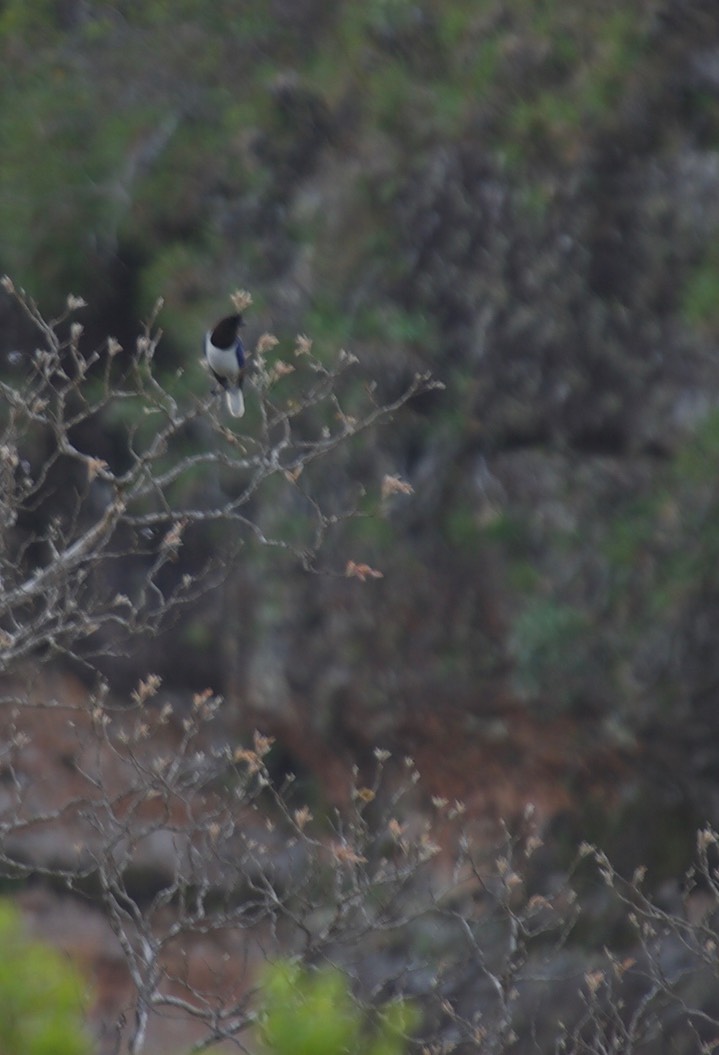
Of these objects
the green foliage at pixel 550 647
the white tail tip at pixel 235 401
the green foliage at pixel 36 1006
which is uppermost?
the green foliage at pixel 36 1006

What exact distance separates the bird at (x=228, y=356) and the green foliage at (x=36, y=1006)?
5132 millimetres

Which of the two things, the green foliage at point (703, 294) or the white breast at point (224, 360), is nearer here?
the white breast at point (224, 360)

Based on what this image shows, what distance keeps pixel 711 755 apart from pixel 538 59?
4741mm

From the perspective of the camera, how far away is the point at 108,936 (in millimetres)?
10625

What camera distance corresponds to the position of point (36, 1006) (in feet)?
8.47

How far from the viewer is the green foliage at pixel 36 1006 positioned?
251 centimetres

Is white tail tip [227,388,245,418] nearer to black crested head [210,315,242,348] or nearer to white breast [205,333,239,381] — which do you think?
white breast [205,333,239,381]

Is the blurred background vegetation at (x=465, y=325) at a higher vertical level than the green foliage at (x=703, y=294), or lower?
lower

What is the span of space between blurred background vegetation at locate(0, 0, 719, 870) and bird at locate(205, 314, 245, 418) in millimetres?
2179

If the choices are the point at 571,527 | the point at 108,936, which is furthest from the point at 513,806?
the point at 108,936

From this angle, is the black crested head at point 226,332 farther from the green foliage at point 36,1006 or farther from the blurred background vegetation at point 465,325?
the green foliage at point 36,1006

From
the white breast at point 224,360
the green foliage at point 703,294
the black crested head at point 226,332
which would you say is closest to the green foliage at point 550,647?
the green foliage at point 703,294

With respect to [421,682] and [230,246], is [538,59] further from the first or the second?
[421,682]

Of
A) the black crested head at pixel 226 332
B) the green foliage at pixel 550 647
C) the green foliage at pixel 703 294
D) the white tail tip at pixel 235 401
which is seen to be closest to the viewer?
the black crested head at pixel 226 332
